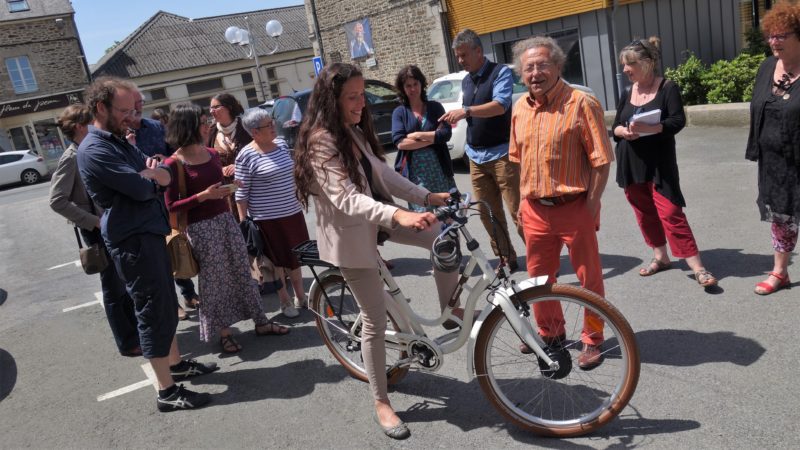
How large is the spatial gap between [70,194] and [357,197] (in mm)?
2956

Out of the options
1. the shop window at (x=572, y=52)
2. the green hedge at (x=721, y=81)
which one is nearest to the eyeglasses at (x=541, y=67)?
the green hedge at (x=721, y=81)

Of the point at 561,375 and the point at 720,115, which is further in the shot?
the point at 720,115

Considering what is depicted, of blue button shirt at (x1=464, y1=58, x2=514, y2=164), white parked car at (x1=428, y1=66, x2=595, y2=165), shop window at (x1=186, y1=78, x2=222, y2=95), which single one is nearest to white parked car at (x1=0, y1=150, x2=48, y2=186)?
shop window at (x1=186, y1=78, x2=222, y2=95)

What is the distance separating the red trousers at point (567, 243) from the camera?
11.9 feet

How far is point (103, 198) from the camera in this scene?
3.81 m

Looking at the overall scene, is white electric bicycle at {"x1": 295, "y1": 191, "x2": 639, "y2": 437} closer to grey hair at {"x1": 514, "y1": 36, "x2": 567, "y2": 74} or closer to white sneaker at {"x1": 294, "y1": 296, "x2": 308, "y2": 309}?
grey hair at {"x1": 514, "y1": 36, "x2": 567, "y2": 74}

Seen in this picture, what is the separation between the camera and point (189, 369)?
4625mm

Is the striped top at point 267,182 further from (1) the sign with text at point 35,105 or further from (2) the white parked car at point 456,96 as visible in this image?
(1) the sign with text at point 35,105

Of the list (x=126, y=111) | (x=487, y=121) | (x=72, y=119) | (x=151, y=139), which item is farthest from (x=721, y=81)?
(x=126, y=111)

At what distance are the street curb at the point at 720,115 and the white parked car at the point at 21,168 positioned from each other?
79.1 ft

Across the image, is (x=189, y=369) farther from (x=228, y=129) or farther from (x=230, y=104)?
(x=230, y=104)

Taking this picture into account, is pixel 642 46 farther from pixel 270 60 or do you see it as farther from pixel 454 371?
pixel 270 60

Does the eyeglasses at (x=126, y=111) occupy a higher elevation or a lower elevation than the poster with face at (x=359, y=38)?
lower

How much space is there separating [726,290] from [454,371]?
2099 millimetres
